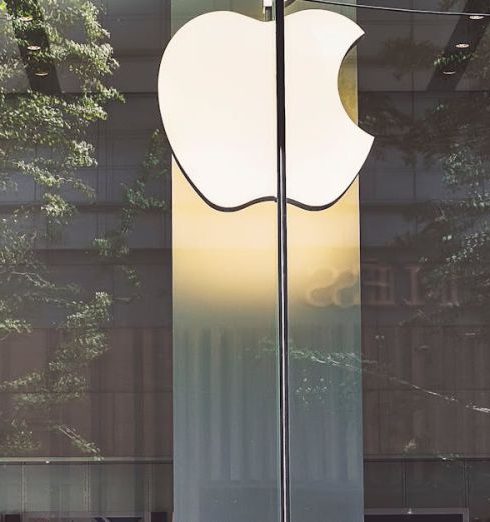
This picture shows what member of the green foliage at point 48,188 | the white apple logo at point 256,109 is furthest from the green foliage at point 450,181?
the green foliage at point 48,188

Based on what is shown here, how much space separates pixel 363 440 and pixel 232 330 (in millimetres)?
952

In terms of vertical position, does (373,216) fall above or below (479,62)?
below

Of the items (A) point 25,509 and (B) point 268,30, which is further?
(B) point 268,30

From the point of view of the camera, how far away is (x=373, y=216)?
4902 millimetres

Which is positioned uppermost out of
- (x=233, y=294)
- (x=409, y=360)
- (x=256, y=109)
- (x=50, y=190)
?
(x=256, y=109)

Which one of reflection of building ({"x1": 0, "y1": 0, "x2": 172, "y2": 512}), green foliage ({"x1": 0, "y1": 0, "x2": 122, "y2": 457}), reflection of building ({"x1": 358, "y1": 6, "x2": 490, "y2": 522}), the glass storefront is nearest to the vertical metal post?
the glass storefront

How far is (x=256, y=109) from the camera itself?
502cm

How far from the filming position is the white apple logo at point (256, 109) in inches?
195

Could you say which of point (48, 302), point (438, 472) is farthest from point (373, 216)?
point (48, 302)

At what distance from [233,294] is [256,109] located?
1089mm

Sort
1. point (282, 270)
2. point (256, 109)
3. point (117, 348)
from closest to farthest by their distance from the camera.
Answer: point (117, 348)
point (282, 270)
point (256, 109)

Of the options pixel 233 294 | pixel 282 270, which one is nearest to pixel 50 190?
pixel 233 294

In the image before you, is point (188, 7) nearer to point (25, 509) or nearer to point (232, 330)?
point (232, 330)

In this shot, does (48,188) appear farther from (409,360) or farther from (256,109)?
(409,360)
